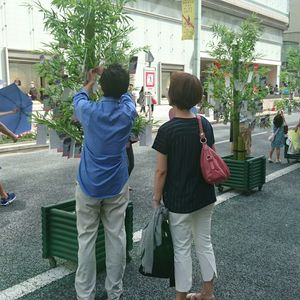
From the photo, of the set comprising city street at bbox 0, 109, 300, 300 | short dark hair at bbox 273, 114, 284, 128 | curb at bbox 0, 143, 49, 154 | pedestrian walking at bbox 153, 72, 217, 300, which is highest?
pedestrian walking at bbox 153, 72, 217, 300

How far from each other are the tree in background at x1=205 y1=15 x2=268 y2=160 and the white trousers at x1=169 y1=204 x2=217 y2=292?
440 centimetres

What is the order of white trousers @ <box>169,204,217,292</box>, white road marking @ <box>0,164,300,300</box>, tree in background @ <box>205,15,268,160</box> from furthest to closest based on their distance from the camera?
tree in background @ <box>205,15,268,160</box>
white road marking @ <box>0,164,300,300</box>
white trousers @ <box>169,204,217,292</box>

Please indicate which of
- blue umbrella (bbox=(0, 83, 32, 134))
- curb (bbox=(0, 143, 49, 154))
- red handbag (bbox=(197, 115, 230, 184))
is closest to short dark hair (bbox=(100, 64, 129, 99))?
red handbag (bbox=(197, 115, 230, 184))

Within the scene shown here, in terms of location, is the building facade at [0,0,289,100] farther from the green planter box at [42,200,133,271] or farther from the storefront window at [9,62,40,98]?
the green planter box at [42,200,133,271]

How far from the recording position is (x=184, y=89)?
10.0 feet

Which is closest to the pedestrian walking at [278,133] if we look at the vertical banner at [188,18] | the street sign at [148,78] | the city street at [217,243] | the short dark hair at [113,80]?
the city street at [217,243]

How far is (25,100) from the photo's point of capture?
19.9ft

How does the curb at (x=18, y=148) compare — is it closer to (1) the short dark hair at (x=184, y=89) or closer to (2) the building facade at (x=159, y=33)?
(2) the building facade at (x=159, y=33)

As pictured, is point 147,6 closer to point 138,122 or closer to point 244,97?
point 244,97

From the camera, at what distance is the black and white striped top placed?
309 centimetres

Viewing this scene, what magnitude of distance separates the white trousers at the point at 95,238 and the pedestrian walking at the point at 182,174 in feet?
1.19

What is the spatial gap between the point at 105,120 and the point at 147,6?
28.3 meters

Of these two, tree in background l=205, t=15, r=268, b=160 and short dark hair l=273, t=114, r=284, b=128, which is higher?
tree in background l=205, t=15, r=268, b=160

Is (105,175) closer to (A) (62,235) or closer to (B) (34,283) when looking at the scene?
(A) (62,235)
